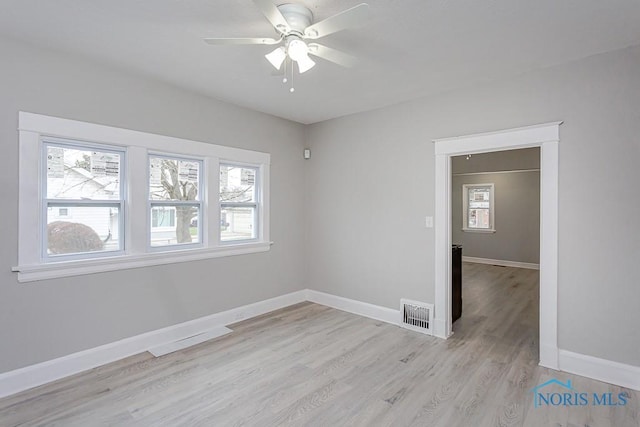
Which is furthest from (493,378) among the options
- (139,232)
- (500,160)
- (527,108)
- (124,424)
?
(500,160)

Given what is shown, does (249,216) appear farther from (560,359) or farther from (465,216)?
(465,216)

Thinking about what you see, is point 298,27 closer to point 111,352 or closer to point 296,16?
point 296,16

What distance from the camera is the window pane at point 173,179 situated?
11.3ft

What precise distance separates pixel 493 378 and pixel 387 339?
1.10m

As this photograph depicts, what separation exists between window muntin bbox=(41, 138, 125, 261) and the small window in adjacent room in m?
8.08

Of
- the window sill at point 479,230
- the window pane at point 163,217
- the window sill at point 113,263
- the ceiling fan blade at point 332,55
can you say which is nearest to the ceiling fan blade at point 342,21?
the ceiling fan blade at point 332,55

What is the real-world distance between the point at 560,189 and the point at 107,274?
425 centimetres

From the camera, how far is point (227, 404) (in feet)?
7.89

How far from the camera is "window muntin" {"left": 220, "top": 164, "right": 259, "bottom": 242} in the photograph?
4.13 metres

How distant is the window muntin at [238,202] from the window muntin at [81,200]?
1.20 m

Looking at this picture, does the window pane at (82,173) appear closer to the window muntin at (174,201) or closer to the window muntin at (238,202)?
the window muntin at (174,201)

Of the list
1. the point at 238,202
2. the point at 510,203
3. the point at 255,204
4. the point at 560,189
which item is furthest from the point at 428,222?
the point at 510,203

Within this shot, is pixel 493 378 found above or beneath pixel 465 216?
beneath

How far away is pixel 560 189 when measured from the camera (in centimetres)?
293
